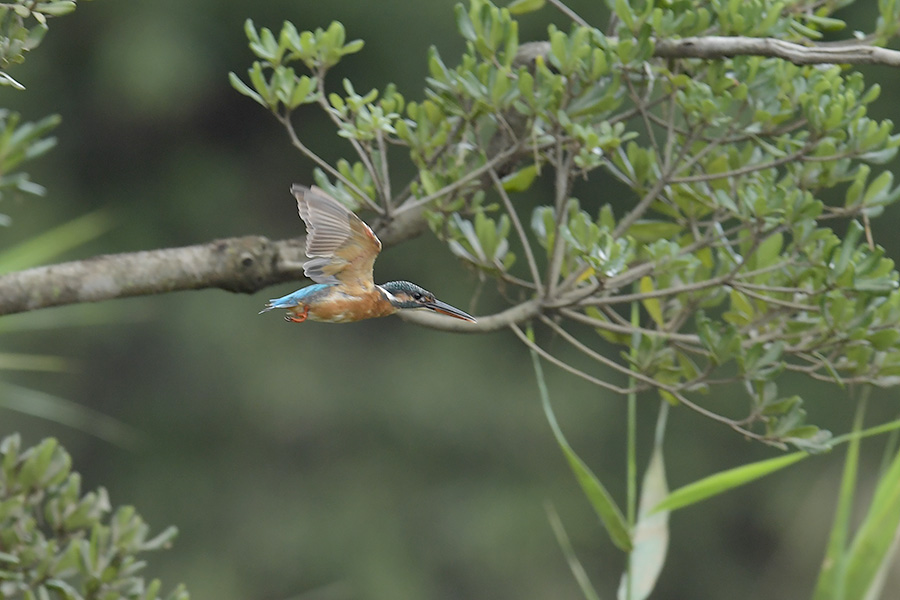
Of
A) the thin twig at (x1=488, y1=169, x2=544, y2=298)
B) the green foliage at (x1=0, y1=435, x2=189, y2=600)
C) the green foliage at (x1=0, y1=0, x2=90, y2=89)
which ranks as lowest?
the green foliage at (x1=0, y1=435, x2=189, y2=600)

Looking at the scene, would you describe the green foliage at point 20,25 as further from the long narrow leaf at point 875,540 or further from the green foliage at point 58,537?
the long narrow leaf at point 875,540

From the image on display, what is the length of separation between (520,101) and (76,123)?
6067 mm

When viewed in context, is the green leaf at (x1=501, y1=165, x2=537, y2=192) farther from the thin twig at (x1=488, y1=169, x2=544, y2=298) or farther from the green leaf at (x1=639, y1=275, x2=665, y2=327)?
the green leaf at (x1=639, y1=275, x2=665, y2=327)

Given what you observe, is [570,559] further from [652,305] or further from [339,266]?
[339,266]

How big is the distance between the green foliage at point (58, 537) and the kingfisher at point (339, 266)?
23.0 inches

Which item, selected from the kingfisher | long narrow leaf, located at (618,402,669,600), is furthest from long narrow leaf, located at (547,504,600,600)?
Answer: the kingfisher

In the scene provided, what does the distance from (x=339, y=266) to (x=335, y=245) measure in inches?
0.9

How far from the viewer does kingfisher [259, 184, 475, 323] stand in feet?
3.83

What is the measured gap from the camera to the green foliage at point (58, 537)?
1.57 m

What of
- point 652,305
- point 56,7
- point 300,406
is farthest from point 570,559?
point 300,406

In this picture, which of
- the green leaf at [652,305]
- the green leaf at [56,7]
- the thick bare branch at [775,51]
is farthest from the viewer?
the green leaf at [652,305]

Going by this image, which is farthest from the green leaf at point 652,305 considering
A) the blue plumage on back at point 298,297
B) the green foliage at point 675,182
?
the blue plumage on back at point 298,297

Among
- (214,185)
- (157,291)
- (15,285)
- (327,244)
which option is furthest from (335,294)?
(214,185)

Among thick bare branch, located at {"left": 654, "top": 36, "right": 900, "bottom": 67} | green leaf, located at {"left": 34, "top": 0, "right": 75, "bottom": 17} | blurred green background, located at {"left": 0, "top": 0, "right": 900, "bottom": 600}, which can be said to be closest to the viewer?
green leaf, located at {"left": 34, "top": 0, "right": 75, "bottom": 17}
